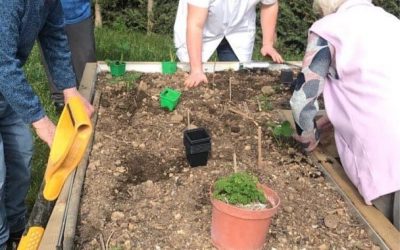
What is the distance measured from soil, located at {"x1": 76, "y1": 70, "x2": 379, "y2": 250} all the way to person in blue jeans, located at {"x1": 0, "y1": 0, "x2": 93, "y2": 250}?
37 centimetres

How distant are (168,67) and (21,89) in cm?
194

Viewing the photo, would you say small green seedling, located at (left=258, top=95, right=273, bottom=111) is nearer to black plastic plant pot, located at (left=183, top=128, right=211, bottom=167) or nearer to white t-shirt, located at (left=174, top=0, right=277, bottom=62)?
white t-shirt, located at (left=174, top=0, right=277, bottom=62)

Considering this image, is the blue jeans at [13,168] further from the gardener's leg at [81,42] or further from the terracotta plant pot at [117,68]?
the gardener's leg at [81,42]

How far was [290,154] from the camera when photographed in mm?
2707

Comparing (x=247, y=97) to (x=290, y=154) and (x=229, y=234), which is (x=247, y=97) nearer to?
(x=290, y=154)

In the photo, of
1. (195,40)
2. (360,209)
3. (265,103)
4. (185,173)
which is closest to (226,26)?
(195,40)

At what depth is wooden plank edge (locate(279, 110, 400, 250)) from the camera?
81.1 inches

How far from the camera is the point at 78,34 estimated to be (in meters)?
3.92

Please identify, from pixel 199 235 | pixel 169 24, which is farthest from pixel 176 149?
pixel 169 24

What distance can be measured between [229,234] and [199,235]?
7.9 inches

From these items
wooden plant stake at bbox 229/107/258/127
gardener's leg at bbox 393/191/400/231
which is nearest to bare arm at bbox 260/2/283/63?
wooden plant stake at bbox 229/107/258/127

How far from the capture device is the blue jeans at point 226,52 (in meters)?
3.92

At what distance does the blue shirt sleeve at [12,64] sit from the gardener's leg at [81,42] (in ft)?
6.91

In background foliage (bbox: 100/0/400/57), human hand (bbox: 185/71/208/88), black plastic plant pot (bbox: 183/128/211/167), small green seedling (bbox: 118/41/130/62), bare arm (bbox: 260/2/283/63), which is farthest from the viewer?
A: background foliage (bbox: 100/0/400/57)
